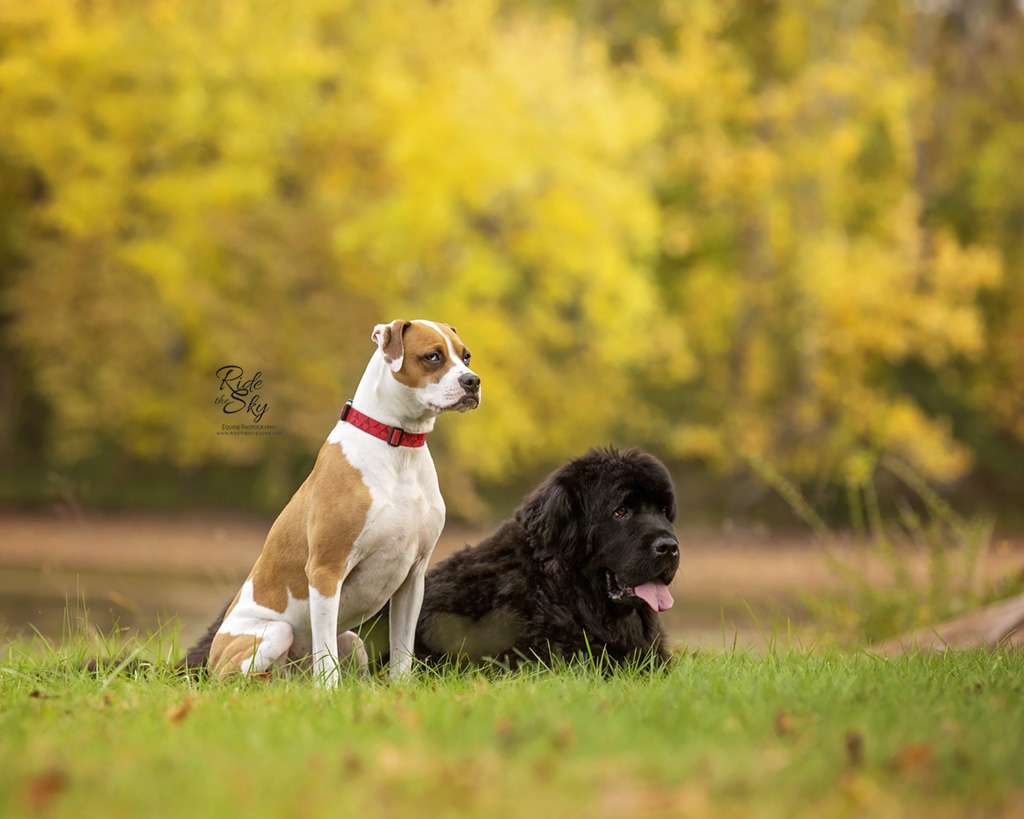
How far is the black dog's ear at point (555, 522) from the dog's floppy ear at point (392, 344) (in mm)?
814

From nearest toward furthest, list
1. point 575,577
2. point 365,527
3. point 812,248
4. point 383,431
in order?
point 365,527 → point 383,431 → point 575,577 → point 812,248

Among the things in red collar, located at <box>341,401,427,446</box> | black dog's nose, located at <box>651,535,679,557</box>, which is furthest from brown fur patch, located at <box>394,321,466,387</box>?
black dog's nose, located at <box>651,535,679,557</box>

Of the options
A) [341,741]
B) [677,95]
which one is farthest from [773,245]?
[341,741]

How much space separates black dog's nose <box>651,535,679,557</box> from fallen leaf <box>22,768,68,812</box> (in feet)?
7.81

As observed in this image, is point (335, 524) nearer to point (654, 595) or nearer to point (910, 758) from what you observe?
point (654, 595)

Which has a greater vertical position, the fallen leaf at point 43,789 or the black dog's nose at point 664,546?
the black dog's nose at point 664,546

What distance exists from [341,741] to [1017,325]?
2117cm

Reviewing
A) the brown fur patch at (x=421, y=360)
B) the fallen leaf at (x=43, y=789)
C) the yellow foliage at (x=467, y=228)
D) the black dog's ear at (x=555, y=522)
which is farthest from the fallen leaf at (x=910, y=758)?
the yellow foliage at (x=467, y=228)

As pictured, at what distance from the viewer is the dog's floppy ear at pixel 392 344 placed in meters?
4.31

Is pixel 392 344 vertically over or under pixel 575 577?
over

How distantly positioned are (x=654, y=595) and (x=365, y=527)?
3.91ft

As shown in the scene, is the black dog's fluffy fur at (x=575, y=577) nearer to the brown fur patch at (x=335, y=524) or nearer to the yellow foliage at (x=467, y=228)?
the brown fur patch at (x=335, y=524)

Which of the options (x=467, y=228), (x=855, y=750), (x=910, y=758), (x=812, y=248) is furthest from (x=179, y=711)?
(x=812, y=248)

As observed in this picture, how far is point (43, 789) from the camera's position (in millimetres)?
2387
